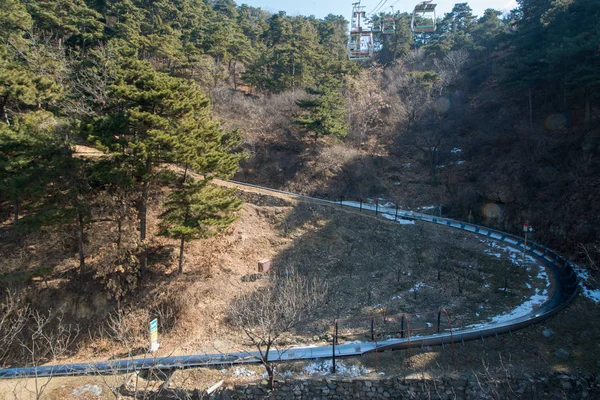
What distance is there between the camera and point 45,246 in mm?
17297

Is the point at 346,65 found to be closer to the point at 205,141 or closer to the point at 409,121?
the point at 409,121

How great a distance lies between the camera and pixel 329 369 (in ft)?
35.2

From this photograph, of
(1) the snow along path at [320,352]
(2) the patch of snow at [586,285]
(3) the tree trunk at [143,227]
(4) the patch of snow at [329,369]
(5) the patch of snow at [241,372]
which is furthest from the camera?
(3) the tree trunk at [143,227]

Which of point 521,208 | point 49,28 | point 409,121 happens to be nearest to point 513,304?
point 521,208

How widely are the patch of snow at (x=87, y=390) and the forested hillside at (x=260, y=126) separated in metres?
5.08

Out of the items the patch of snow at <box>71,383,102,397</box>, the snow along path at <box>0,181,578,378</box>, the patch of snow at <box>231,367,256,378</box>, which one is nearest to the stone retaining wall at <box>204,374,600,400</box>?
the patch of snow at <box>231,367,256,378</box>

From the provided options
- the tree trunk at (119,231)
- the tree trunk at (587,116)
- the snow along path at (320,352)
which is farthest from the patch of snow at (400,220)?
the tree trunk at (119,231)

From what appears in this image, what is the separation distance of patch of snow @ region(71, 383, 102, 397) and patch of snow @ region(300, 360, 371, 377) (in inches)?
248

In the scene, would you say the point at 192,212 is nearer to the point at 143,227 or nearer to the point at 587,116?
the point at 143,227

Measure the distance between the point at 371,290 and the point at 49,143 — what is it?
15.4 metres

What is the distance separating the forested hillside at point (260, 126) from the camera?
48.1ft

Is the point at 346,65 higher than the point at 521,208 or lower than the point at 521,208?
higher

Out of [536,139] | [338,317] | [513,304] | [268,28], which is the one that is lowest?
[338,317]

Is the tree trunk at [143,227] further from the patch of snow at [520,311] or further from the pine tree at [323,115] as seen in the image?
the pine tree at [323,115]
